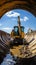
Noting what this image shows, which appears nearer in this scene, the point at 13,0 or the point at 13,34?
the point at 13,0

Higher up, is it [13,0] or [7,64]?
[13,0]

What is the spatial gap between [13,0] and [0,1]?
1.08 metres

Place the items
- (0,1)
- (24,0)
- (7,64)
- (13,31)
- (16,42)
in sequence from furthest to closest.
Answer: (13,31)
(16,42)
(7,64)
(24,0)
(0,1)

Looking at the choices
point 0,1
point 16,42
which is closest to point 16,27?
point 16,42

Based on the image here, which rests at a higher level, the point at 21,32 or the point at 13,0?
the point at 13,0

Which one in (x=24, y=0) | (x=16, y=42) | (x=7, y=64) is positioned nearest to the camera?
(x=24, y=0)

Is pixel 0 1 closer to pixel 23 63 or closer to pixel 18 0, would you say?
pixel 18 0

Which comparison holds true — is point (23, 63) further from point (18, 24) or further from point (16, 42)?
point (18, 24)

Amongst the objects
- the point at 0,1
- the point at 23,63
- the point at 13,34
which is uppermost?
the point at 0,1

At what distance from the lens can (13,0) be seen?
941 centimetres

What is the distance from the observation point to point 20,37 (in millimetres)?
22359

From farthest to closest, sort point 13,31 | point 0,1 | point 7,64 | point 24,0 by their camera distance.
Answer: point 13,31, point 7,64, point 24,0, point 0,1

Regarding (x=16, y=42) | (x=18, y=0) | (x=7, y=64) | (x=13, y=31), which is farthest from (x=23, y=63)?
(x=13, y=31)

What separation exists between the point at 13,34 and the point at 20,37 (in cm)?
103
